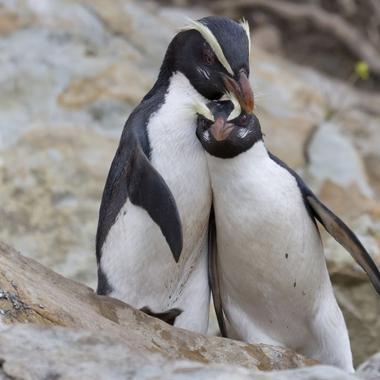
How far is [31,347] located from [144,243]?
1194mm

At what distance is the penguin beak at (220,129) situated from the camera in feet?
10.5

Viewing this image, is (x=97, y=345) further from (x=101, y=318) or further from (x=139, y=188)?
(x=139, y=188)

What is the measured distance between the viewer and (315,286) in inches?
137

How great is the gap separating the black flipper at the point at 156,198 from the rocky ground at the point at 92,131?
39.8 inches

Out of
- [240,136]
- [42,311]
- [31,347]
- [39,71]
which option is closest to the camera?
[31,347]

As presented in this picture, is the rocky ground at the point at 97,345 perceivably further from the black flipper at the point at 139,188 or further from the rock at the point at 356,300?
the rock at the point at 356,300

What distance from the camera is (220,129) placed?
321cm

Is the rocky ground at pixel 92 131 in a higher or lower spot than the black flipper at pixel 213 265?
Answer: lower

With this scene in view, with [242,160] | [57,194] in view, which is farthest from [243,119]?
[57,194]

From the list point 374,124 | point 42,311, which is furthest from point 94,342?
point 374,124

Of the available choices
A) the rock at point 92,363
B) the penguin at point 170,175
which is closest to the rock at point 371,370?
the rock at point 92,363

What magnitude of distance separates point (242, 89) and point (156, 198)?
0.40m

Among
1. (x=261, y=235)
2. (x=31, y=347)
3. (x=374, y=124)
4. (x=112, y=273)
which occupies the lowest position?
(x=374, y=124)

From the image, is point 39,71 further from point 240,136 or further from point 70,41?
point 240,136
